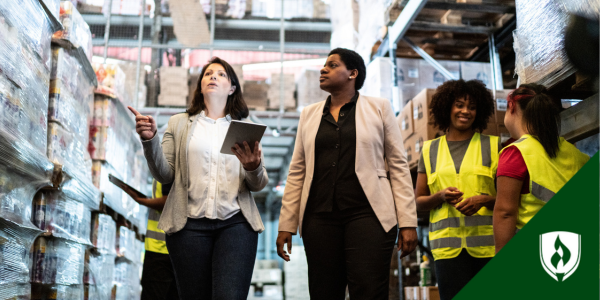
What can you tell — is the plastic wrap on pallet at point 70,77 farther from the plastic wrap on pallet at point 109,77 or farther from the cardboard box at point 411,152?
the cardboard box at point 411,152

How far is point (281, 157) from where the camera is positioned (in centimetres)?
1275

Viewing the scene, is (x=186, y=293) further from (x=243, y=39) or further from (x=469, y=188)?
(x=243, y=39)

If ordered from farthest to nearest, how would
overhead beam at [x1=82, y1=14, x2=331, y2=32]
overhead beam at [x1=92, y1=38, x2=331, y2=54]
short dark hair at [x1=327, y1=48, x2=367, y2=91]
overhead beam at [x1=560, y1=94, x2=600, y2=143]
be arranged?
overhead beam at [x1=82, y1=14, x2=331, y2=32] < overhead beam at [x1=92, y1=38, x2=331, y2=54] < short dark hair at [x1=327, y1=48, x2=367, y2=91] < overhead beam at [x1=560, y1=94, x2=600, y2=143]

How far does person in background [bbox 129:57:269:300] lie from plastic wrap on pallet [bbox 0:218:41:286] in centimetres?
62

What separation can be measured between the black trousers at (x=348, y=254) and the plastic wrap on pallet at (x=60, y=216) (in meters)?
1.55

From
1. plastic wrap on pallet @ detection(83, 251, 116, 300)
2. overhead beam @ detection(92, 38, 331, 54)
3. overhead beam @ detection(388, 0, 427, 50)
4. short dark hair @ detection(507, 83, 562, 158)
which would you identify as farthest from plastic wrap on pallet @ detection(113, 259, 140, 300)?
overhead beam @ detection(92, 38, 331, 54)

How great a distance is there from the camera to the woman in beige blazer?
2127mm

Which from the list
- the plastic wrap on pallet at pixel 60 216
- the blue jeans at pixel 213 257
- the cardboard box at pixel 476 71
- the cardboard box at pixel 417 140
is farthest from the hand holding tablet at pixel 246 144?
the cardboard box at pixel 476 71

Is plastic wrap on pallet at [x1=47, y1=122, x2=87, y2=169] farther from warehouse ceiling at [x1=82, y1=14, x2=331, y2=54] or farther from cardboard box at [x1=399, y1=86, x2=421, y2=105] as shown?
warehouse ceiling at [x1=82, y1=14, x2=331, y2=54]

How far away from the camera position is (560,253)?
1354mm

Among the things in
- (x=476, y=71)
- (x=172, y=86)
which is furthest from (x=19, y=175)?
(x=172, y=86)

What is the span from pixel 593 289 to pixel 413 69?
4422mm

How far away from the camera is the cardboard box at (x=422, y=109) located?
3.99 meters

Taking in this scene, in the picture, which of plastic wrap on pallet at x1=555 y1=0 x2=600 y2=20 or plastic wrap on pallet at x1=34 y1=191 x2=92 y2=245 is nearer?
plastic wrap on pallet at x1=555 y1=0 x2=600 y2=20
